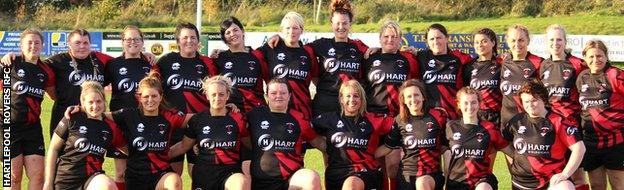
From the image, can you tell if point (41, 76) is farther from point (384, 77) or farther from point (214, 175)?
point (384, 77)

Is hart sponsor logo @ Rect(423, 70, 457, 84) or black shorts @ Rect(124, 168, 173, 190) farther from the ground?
hart sponsor logo @ Rect(423, 70, 457, 84)

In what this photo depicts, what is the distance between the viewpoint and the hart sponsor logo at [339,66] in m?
7.53

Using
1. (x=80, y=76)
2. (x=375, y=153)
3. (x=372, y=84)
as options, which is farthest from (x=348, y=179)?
(x=80, y=76)

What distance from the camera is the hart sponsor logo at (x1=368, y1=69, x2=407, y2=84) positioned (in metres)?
7.42

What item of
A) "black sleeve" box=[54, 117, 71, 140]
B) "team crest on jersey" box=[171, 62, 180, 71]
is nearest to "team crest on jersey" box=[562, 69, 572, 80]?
"team crest on jersey" box=[171, 62, 180, 71]

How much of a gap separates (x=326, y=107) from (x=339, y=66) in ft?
1.18

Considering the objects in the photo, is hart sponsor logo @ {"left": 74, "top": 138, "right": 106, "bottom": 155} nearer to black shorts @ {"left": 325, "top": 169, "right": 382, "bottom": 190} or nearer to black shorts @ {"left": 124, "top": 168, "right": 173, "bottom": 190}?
black shorts @ {"left": 124, "top": 168, "right": 173, "bottom": 190}

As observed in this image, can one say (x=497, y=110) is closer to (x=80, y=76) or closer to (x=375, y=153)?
(x=375, y=153)

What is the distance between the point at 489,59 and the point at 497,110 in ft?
1.41

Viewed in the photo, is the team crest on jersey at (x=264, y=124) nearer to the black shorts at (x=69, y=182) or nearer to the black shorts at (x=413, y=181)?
the black shorts at (x=413, y=181)

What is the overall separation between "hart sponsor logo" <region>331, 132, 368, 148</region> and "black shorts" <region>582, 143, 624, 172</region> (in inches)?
73.9

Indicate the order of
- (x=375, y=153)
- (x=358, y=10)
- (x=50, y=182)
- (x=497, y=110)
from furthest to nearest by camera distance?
1. (x=358, y=10)
2. (x=497, y=110)
3. (x=375, y=153)
4. (x=50, y=182)

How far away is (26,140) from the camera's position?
7164 millimetres

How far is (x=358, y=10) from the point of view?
112 feet
